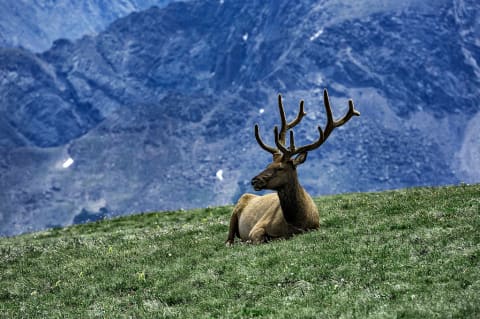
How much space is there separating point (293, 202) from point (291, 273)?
4936 millimetres

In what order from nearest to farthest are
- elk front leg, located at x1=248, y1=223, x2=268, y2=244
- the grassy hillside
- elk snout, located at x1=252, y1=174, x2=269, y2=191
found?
the grassy hillside, elk snout, located at x1=252, y1=174, x2=269, y2=191, elk front leg, located at x1=248, y1=223, x2=268, y2=244

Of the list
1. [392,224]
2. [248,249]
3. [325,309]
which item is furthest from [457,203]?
[325,309]

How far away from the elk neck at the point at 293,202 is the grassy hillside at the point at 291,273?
1.27 m

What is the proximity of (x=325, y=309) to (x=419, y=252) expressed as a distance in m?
4.33

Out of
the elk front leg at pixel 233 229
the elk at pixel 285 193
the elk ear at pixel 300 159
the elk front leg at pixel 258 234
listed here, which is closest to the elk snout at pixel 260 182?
the elk at pixel 285 193

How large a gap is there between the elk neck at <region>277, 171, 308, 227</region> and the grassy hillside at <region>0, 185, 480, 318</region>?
1269 mm

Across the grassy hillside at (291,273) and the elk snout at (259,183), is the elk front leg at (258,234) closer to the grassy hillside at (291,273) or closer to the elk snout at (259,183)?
the grassy hillside at (291,273)

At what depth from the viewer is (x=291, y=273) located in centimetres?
1675

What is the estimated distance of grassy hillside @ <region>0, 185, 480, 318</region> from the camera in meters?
14.0

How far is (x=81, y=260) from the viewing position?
23.1m

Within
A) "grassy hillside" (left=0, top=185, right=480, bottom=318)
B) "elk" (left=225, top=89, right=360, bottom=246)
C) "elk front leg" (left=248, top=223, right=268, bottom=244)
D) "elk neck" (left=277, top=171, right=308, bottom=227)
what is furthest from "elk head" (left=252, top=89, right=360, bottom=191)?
"grassy hillside" (left=0, top=185, right=480, bottom=318)

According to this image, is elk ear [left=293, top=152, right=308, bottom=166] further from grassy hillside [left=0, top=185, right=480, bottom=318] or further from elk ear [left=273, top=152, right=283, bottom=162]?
grassy hillside [left=0, top=185, right=480, bottom=318]

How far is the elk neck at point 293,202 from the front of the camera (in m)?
21.4

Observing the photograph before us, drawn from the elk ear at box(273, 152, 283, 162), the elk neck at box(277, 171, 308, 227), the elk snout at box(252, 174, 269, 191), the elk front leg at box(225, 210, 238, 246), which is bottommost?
the elk front leg at box(225, 210, 238, 246)
